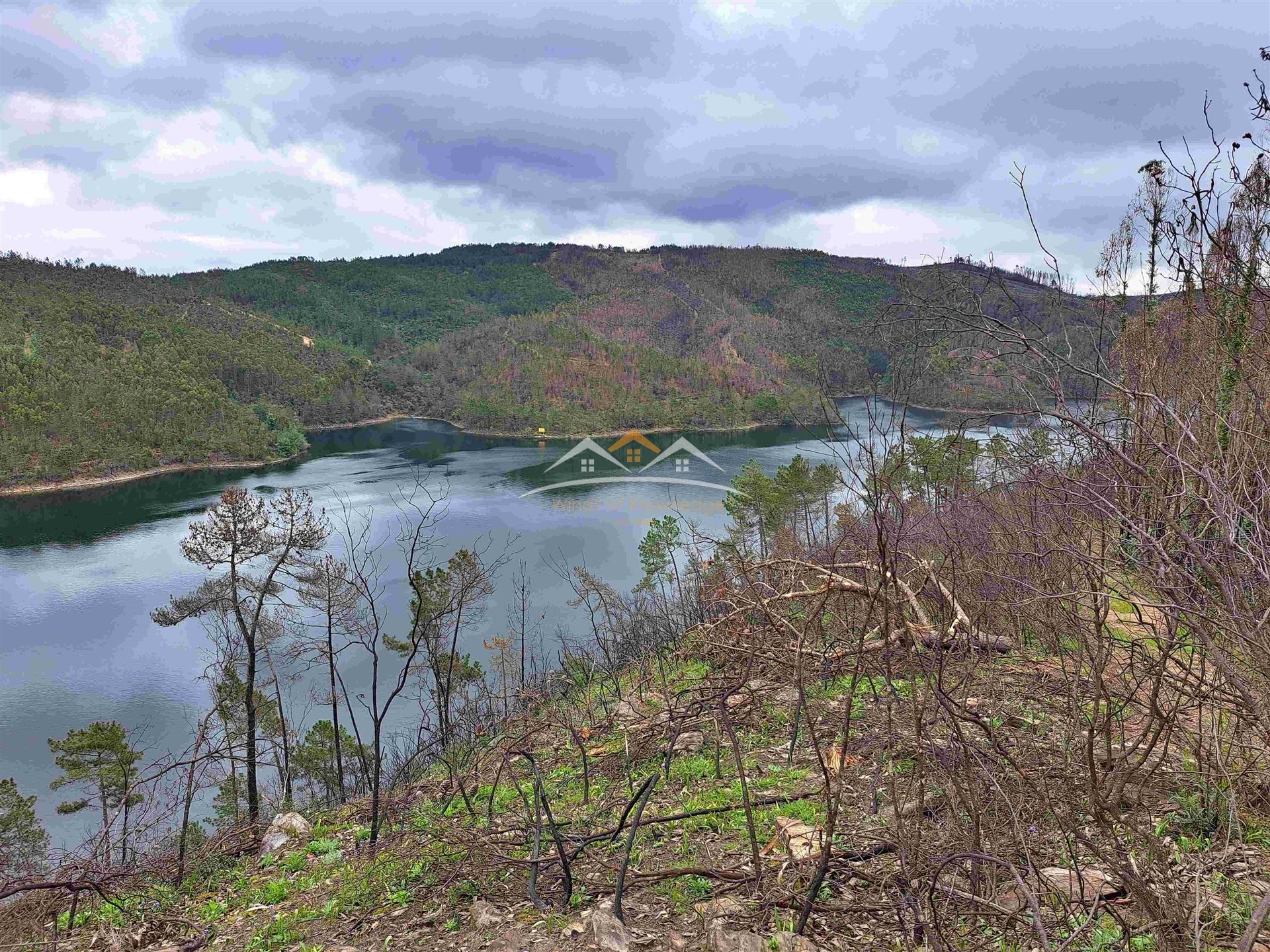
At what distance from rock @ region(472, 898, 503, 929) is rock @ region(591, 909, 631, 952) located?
605 mm

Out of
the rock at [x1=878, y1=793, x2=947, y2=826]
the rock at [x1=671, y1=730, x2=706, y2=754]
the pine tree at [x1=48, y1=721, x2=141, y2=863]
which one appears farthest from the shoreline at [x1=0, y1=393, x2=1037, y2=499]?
the rock at [x1=878, y1=793, x2=947, y2=826]

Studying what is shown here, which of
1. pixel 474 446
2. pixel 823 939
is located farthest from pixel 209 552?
pixel 474 446

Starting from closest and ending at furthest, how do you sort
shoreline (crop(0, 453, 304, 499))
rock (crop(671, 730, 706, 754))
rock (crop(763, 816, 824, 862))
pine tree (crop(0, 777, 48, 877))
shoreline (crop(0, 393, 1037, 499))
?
rock (crop(763, 816, 824, 862)) → rock (crop(671, 730, 706, 754)) → pine tree (crop(0, 777, 48, 877)) → shoreline (crop(0, 453, 304, 499)) → shoreline (crop(0, 393, 1037, 499))

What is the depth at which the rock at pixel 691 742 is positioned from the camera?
5469 millimetres

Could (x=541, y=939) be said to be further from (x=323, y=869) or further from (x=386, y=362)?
(x=386, y=362)

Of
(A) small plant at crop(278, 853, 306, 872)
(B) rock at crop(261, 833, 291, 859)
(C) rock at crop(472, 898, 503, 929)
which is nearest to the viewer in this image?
(C) rock at crop(472, 898, 503, 929)

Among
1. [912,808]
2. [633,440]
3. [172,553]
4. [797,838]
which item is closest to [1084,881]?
[912,808]

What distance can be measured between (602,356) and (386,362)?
34.3 meters

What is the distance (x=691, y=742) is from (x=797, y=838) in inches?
92.0

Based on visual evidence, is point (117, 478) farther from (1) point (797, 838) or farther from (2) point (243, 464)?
(1) point (797, 838)

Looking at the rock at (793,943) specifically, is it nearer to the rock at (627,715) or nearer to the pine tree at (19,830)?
the rock at (627,715)

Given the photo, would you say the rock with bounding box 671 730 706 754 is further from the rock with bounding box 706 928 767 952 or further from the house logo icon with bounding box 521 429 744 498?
the house logo icon with bounding box 521 429 744 498

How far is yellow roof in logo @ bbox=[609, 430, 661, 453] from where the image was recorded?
70.9m

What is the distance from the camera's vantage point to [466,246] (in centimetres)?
19975
